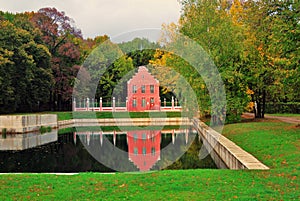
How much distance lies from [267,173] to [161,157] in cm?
932

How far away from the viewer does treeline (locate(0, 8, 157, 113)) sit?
38.0m

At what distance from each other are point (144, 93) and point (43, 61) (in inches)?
563

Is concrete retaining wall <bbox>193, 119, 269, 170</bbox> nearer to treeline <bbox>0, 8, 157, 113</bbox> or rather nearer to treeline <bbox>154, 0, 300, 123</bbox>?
treeline <bbox>154, 0, 300, 123</bbox>

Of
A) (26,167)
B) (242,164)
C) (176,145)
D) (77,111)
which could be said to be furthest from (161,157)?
(77,111)

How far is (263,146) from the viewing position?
14.3 m

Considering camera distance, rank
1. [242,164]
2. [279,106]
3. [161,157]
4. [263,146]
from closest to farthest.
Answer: [242,164] → [263,146] → [161,157] → [279,106]

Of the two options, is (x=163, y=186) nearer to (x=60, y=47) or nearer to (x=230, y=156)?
(x=230, y=156)

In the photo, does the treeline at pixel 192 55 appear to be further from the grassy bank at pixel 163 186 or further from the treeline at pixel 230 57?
the grassy bank at pixel 163 186

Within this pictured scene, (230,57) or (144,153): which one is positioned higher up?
(230,57)

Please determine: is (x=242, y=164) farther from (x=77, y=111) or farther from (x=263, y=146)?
(x=77, y=111)

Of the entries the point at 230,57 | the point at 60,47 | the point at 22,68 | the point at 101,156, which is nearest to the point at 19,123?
the point at 22,68

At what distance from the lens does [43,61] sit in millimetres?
43969

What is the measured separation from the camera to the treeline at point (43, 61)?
3803cm

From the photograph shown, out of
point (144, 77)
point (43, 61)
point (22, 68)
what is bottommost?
point (144, 77)
